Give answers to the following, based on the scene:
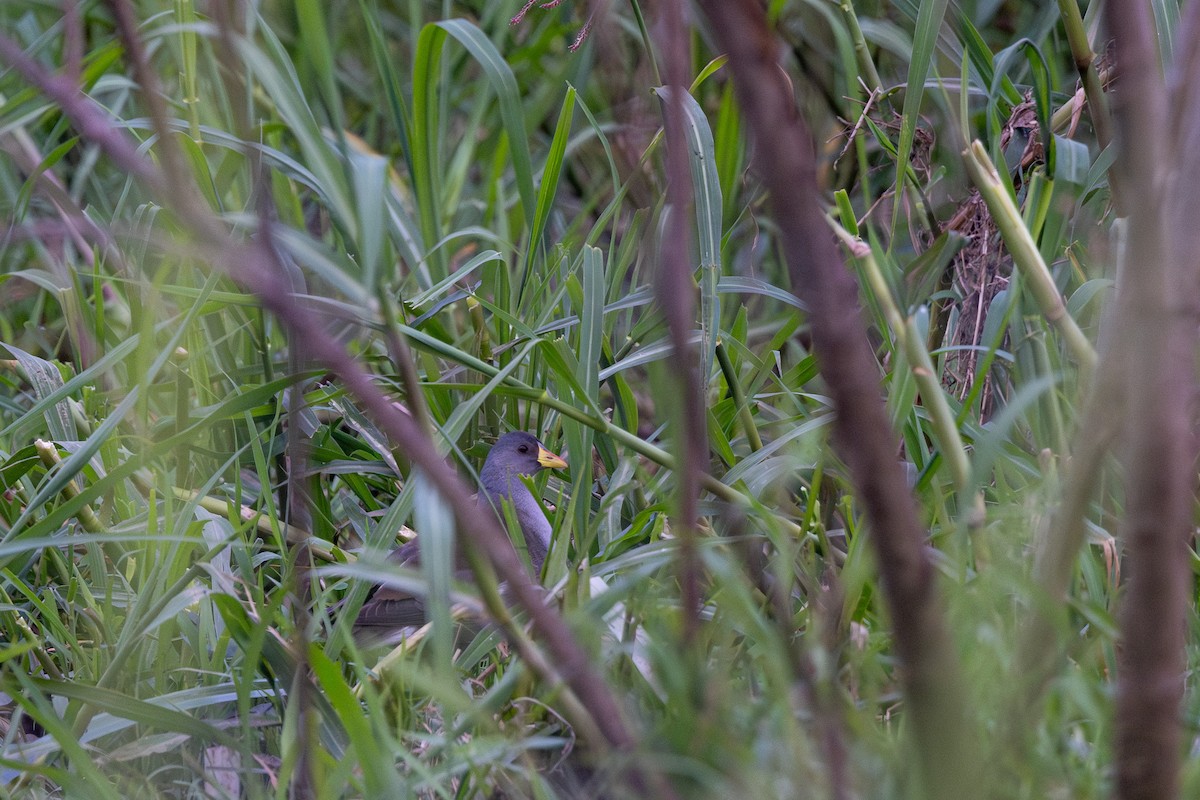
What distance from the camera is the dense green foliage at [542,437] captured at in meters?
1.34

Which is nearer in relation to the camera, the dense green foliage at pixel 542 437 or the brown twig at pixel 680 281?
the brown twig at pixel 680 281

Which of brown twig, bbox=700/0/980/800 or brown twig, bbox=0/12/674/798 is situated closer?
brown twig, bbox=700/0/980/800

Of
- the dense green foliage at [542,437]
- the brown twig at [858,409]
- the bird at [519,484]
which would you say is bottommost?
the bird at [519,484]

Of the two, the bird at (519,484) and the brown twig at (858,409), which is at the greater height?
the brown twig at (858,409)

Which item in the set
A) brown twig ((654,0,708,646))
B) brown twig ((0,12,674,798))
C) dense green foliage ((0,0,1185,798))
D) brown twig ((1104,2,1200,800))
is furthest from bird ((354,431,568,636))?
brown twig ((1104,2,1200,800))

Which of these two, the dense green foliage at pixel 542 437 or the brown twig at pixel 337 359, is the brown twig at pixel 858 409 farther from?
the brown twig at pixel 337 359

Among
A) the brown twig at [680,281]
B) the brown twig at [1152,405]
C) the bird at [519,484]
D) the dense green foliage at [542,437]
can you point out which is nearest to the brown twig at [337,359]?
the dense green foliage at [542,437]

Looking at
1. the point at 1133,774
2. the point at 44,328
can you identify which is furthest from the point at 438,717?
the point at 44,328

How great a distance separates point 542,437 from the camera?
3.04m

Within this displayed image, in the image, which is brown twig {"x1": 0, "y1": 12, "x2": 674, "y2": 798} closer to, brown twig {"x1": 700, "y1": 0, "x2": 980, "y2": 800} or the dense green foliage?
the dense green foliage

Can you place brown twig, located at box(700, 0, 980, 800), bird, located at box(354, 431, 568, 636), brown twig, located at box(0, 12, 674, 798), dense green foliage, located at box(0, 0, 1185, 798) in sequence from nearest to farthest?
1. brown twig, located at box(700, 0, 980, 800)
2. brown twig, located at box(0, 12, 674, 798)
3. dense green foliage, located at box(0, 0, 1185, 798)
4. bird, located at box(354, 431, 568, 636)

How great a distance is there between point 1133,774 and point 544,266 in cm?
209

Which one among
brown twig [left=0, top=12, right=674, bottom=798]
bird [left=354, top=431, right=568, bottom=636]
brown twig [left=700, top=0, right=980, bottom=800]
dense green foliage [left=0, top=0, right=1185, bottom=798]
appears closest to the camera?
brown twig [left=700, top=0, right=980, bottom=800]

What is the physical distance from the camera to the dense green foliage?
1.34 m
